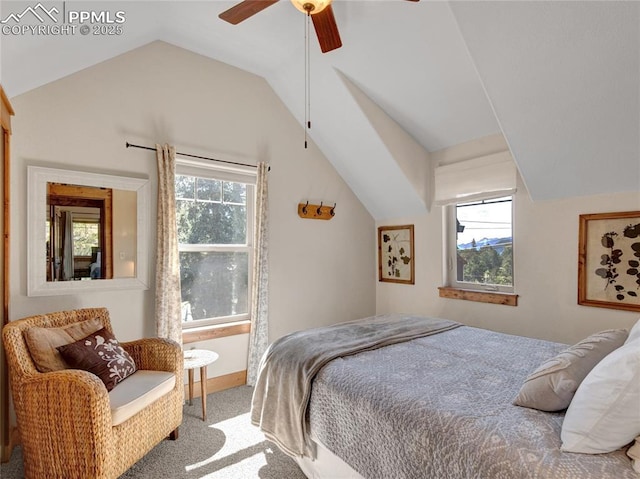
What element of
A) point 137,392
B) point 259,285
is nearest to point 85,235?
point 137,392

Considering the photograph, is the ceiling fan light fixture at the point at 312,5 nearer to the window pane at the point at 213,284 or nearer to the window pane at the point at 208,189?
the window pane at the point at 208,189

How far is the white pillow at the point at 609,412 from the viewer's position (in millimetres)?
1053

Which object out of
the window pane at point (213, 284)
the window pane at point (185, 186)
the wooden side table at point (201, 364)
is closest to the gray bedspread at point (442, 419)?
the wooden side table at point (201, 364)

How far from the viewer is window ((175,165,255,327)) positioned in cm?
318

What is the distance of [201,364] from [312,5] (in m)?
2.49

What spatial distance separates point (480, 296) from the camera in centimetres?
343

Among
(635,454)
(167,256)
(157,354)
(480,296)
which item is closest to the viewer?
(635,454)

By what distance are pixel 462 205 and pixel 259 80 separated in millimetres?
2478

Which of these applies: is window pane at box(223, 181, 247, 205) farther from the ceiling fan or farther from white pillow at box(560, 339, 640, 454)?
white pillow at box(560, 339, 640, 454)

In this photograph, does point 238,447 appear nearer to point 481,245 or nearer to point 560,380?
point 560,380

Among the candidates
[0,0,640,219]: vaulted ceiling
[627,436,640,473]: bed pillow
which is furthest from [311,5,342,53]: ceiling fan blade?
[627,436,640,473]: bed pillow

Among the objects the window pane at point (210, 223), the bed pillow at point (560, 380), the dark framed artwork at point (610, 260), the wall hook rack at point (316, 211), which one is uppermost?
the wall hook rack at point (316, 211)

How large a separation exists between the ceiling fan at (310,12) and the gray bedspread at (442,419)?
1.93 m

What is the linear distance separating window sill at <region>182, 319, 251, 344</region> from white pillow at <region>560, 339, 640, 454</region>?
2.72 metres
